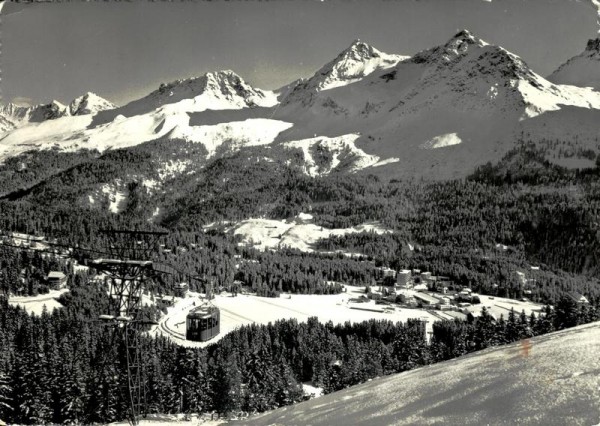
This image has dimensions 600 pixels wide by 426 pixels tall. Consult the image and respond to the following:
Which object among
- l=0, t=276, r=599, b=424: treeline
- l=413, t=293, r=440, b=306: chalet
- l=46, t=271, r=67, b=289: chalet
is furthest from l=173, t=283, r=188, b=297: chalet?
l=413, t=293, r=440, b=306: chalet

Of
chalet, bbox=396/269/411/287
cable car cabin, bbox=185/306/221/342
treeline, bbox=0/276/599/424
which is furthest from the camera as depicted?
chalet, bbox=396/269/411/287

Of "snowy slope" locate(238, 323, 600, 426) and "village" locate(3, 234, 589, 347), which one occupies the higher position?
"snowy slope" locate(238, 323, 600, 426)

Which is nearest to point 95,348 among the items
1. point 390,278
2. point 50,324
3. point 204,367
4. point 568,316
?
point 50,324

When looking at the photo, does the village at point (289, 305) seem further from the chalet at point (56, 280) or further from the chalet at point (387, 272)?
the chalet at point (387, 272)

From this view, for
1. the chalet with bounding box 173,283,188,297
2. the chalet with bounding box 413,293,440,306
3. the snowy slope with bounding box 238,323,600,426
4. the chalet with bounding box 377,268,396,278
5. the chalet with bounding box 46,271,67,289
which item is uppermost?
the snowy slope with bounding box 238,323,600,426

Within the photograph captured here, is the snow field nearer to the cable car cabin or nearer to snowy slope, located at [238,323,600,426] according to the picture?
the cable car cabin

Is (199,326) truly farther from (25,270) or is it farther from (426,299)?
(426,299)
